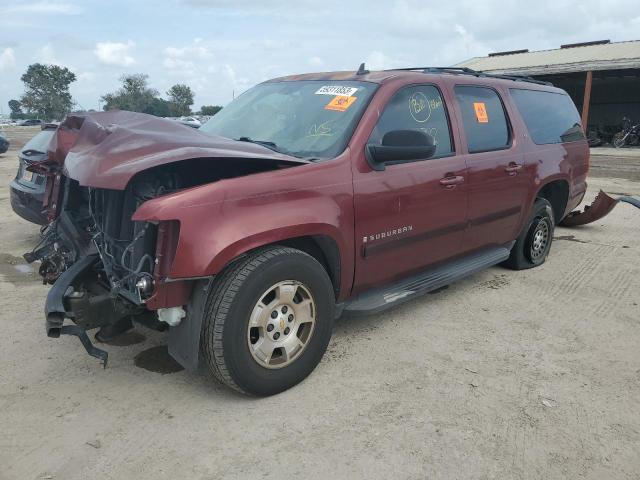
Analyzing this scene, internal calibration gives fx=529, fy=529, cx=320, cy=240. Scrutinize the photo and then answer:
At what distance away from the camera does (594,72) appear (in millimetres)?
24562

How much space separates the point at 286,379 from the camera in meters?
2.96

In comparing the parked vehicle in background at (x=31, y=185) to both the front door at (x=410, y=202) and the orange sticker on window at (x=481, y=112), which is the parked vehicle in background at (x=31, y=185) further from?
the orange sticker on window at (x=481, y=112)

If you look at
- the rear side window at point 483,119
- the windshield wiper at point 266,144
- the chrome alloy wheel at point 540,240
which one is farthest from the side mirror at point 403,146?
the chrome alloy wheel at point 540,240

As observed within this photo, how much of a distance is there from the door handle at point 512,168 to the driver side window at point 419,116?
80 centimetres

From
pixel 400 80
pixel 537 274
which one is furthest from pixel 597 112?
pixel 400 80

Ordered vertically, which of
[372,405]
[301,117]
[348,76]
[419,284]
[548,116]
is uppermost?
[348,76]

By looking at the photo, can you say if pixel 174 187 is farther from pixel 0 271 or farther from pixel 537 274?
pixel 537 274

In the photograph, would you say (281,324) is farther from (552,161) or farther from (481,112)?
(552,161)

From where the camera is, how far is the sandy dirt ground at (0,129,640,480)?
2408 millimetres

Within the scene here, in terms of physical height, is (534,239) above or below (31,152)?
below

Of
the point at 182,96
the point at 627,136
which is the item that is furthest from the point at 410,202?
the point at 182,96

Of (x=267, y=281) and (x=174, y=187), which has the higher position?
(x=174, y=187)

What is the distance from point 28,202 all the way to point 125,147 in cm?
363

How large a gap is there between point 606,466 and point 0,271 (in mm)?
5257
